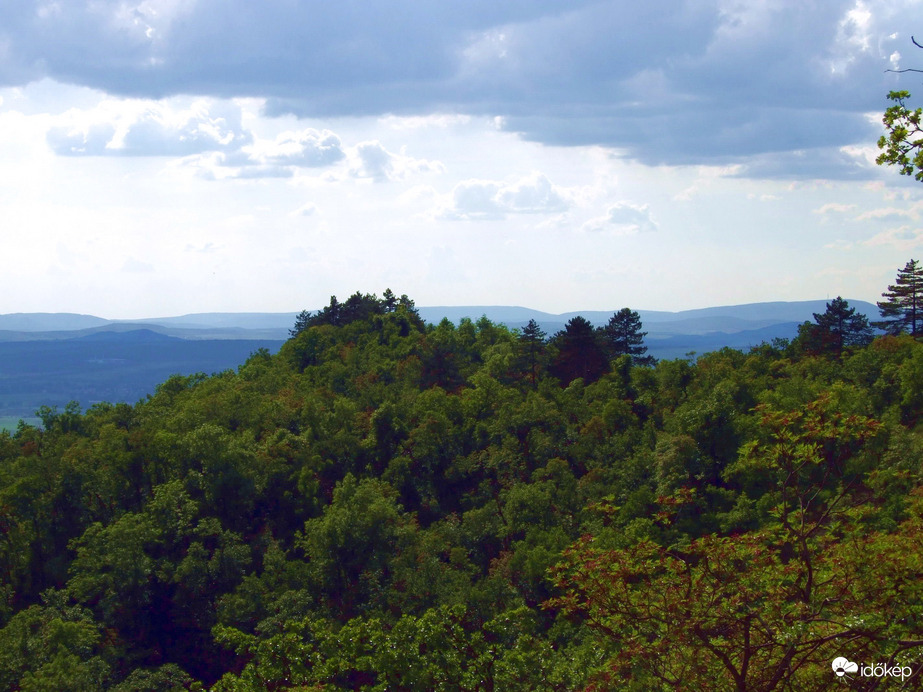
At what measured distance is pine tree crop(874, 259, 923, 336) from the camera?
2778 inches

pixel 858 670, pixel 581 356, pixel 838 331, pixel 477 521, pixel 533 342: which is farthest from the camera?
pixel 533 342

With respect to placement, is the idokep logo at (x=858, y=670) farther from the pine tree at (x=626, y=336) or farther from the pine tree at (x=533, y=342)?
the pine tree at (x=626, y=336)

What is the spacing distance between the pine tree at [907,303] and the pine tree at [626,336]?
72.7ft

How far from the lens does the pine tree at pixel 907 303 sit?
70.6 m

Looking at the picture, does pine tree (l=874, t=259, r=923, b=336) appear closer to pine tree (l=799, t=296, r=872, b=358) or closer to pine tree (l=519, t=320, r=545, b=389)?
pine tree (l=799, t=296, r=872, b=358)

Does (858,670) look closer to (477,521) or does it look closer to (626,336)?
(477,521)

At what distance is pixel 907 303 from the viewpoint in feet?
235

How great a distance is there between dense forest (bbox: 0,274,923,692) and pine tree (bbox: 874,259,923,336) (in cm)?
26

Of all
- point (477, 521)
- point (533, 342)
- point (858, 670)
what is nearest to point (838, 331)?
point (533, 342)

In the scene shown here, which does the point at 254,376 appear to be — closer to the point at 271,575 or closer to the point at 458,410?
the point at 458,410

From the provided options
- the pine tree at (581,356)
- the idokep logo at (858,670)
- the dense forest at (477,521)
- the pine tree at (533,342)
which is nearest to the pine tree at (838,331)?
the dense forest at (477,521)

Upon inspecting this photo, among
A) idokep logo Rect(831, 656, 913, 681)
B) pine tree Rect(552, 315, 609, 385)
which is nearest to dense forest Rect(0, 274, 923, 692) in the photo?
idokep logo Rect(831, 656, 913, 681)

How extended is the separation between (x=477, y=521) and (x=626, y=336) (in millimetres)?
37018

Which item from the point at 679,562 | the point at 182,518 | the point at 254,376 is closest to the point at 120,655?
the point at 182,518
